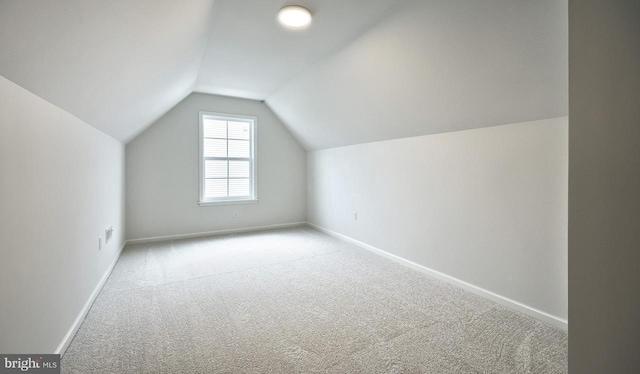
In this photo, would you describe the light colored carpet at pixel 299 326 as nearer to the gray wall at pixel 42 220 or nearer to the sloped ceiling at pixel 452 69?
the gray wall at pixel 42 220

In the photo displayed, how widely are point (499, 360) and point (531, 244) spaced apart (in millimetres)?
1027

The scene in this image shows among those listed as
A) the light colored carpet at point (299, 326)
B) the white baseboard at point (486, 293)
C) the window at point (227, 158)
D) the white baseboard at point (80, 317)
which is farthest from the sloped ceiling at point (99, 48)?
the white baseboard at point (486, 293)

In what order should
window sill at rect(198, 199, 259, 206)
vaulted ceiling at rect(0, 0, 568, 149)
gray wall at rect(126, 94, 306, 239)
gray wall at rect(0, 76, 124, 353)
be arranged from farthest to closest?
window sill at rect(198, 199, 259, 206), gray wall at rect(126, 94, 306, 239), vaulted ceiling at rect(0, 0, 568, 149), gray wall at rect(0, 76, 124, 353)

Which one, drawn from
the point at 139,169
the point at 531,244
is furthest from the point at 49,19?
the point at 139,169

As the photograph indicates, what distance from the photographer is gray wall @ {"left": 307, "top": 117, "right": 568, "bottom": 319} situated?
84.3 inches

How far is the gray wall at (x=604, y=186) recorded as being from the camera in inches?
36.4

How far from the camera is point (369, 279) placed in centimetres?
302

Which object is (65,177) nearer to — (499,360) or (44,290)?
(44,290)

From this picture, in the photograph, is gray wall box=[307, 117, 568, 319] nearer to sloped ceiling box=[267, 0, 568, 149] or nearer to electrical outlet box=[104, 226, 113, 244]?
sloped ceiling box=[267, 0, 568, 149]

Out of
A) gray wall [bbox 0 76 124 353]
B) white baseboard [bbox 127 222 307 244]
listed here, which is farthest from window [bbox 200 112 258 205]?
gray wall [bbox 0 76 124 353]

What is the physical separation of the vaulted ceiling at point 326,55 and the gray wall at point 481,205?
8.1 inches

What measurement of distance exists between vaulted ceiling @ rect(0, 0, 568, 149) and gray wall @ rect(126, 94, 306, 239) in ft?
3.02

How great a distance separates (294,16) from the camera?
2.27 meters

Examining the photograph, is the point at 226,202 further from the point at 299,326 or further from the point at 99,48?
the point at 99,48
